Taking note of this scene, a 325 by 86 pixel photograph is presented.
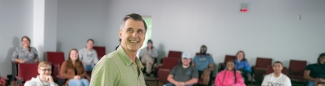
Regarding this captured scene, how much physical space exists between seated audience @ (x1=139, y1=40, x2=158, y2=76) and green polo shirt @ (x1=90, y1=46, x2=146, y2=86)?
598 cm

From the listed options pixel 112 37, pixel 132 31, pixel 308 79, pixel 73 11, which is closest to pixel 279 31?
pixel 308 79

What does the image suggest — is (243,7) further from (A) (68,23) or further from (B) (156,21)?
(A) (68,23)

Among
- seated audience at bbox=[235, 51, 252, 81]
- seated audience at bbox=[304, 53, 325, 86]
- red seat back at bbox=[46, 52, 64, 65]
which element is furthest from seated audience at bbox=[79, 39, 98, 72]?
seated audience at bbox=[304, 53, 325, 86]

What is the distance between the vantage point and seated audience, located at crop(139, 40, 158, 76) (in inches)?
275

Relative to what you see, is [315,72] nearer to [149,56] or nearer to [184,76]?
[184,76]

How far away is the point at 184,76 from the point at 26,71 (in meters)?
2.58

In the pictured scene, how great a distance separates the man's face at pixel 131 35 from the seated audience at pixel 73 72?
147 inches

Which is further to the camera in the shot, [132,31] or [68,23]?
[68,23]

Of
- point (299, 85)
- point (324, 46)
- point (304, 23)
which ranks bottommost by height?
point (299, 85)

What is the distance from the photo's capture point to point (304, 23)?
6547 millimetres

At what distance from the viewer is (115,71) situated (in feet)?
3.02

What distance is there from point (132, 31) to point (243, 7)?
20.7ft

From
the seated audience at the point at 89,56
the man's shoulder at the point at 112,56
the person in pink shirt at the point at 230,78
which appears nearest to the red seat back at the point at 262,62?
the person in pink shirt at the point at 230,78

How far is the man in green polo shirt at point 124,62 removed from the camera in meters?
0.90
